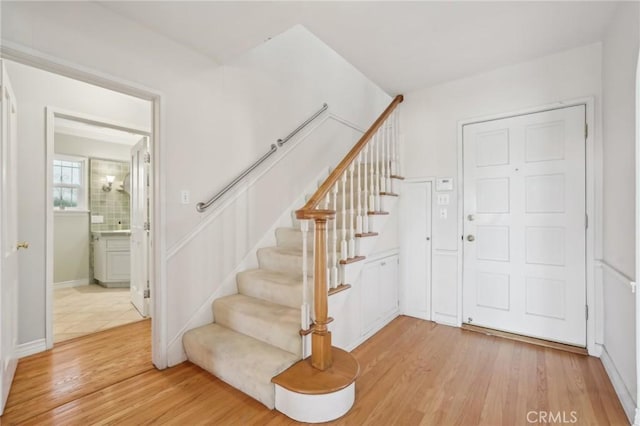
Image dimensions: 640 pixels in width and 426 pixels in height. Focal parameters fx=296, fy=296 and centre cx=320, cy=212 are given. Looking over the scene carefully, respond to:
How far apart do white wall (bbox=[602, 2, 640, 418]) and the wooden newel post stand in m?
1.73

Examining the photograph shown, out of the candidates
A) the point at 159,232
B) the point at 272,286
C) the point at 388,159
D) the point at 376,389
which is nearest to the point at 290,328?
the point at 272,286

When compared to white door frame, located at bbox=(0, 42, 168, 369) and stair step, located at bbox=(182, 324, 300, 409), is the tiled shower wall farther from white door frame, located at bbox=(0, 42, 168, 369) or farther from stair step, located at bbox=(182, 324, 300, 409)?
stair step, located at bbox=(182, 324, 300, 409)

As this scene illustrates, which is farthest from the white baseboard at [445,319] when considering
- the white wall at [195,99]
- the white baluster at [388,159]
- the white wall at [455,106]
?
the white wall at [195,99]

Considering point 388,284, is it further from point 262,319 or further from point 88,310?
point 88,310

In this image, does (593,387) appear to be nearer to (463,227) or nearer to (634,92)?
(463,227)

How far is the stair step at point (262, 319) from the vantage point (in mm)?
1960

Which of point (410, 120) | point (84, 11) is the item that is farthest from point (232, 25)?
point (410, 120)

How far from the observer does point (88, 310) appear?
3.45 m

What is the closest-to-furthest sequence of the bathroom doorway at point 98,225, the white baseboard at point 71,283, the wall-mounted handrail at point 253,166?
the wall-mounted handrail at point 253,166 → the bathroom doorway at point 98,225 → the white baseboard at point 71,283

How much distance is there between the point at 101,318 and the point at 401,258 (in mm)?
3352

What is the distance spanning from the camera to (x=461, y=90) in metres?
3.09

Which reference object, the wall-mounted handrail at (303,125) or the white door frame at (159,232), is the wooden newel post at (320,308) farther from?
the wall-mounted handrail at (303,125)

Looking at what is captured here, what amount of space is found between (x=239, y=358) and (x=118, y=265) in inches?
144

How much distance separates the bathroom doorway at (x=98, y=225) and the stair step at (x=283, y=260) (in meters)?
1.37
